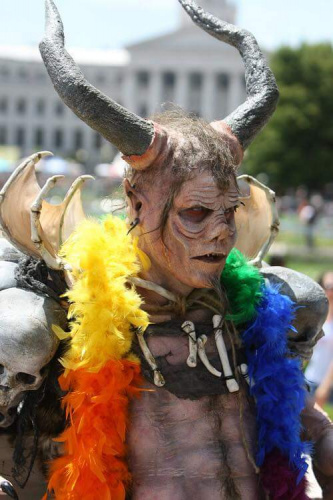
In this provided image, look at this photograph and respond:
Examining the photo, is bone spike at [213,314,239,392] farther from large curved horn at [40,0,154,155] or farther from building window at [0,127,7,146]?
building window at [0,127,7,146]

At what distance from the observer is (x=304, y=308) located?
9.61 ft

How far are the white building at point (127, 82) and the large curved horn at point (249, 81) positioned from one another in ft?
265

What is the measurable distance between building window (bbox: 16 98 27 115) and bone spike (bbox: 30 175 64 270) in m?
98.5

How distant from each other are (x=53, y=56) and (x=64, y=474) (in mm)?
1293

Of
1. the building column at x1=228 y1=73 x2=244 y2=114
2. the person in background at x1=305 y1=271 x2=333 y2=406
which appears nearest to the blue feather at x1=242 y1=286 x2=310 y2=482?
the person in background at x1=305 y1=271 x2=333 y2=406

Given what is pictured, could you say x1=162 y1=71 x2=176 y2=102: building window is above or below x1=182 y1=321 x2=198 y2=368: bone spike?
below

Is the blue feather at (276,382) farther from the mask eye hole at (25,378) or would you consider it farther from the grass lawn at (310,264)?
the grass lawn at (310,264)

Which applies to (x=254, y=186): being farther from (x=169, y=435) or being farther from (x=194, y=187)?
(x=169, y=435)

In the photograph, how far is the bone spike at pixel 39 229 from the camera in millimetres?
2684

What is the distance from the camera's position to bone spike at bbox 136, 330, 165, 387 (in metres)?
2.67

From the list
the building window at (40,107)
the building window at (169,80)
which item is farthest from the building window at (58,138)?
the building window at (169,80)

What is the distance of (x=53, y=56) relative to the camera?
2580mm

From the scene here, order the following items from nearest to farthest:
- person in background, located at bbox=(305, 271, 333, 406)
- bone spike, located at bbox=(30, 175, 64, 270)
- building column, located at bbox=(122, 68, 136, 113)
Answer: bone spike, located at bbox=(30, 175, 64, 270)
person in background, located at bbox=(305, 271, 333, 406)
building column, located at bbox=(122, 68, 136, 113)

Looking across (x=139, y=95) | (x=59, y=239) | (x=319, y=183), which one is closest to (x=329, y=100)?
(x=319, y=183)
